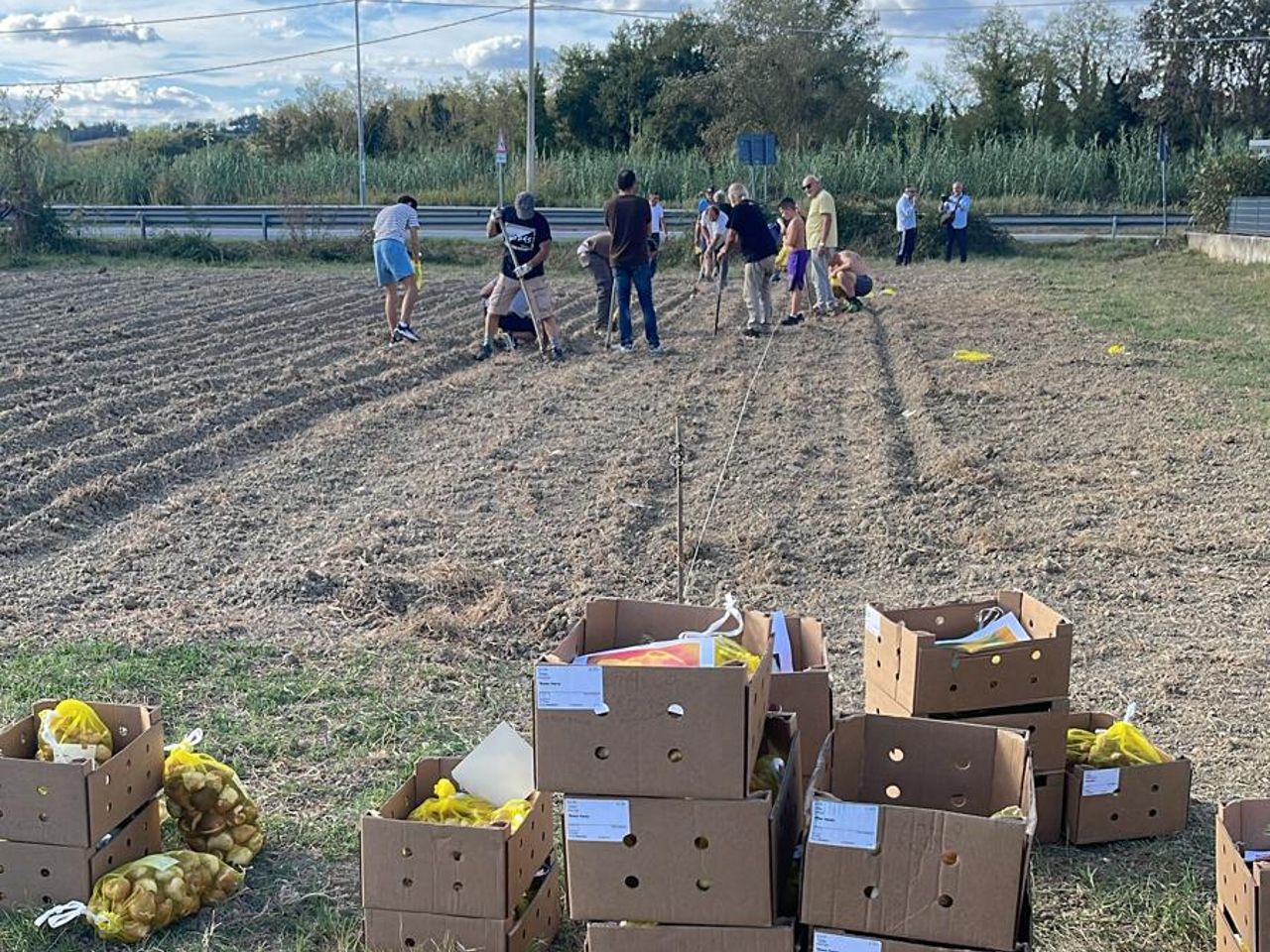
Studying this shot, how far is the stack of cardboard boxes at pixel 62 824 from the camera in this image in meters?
3.52

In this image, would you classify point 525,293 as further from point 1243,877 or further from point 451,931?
→ point 1243,877

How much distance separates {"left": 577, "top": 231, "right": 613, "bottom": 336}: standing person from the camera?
48.1ft

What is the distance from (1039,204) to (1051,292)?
16258mm

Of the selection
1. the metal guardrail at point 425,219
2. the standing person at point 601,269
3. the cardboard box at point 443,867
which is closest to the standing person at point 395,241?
the standing person at point 601,269

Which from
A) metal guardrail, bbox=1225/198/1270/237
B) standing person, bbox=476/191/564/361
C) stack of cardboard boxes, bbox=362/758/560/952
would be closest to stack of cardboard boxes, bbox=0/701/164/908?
stack of cardboard boxes, bbox=362/758/560/952

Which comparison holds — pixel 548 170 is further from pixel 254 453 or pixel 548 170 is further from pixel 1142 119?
pixel 254 453

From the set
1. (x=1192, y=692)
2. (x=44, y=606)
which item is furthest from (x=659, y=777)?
(x=44, y=606)

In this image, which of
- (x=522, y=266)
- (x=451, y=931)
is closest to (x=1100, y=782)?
(x=451, y=931)

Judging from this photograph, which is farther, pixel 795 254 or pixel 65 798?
pixel 795 254

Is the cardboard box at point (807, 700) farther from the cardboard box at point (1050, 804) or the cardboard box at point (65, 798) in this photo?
the cardboard box at point (65, 798)

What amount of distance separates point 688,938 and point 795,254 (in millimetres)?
13443

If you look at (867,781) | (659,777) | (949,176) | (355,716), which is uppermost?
(949,176)

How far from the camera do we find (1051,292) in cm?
1975

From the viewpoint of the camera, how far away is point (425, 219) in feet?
106
